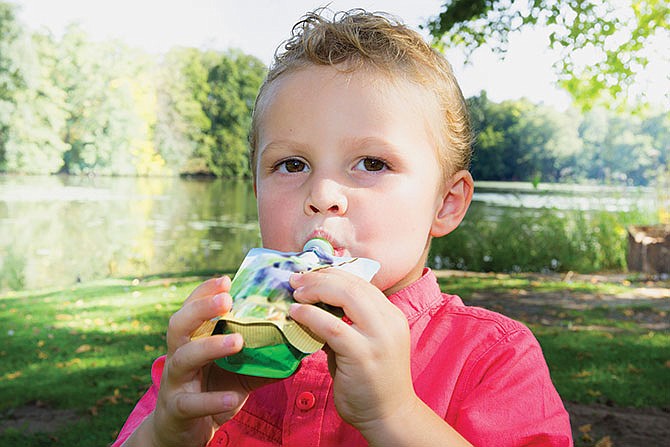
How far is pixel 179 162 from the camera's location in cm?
1523

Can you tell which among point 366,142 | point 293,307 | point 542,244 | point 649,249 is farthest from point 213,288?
point 542,244

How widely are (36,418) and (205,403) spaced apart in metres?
3.34

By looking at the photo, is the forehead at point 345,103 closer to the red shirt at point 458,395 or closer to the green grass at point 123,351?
the red shirt at point 458,395

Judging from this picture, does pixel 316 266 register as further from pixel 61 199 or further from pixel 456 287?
pixel 61 199

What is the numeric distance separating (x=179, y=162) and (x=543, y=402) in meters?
14.7

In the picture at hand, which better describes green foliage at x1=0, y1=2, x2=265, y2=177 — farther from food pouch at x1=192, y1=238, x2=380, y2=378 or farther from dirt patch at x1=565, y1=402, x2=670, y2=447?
food pouch at x1=192, y1=238, x2=380, y2=378

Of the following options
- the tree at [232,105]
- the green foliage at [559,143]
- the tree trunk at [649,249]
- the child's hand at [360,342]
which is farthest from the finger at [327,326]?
the tree at [232,105]

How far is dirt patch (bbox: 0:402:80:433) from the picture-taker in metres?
3.72

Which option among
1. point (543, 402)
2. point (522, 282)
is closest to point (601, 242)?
point (522, 282)

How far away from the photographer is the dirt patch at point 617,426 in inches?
130

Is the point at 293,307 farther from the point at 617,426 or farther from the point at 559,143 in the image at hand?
the point at 559,143

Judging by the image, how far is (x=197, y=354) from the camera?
982mm

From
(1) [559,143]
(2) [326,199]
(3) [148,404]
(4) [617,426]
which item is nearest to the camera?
(2) [326,199]

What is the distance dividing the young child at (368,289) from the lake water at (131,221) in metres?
9.01
